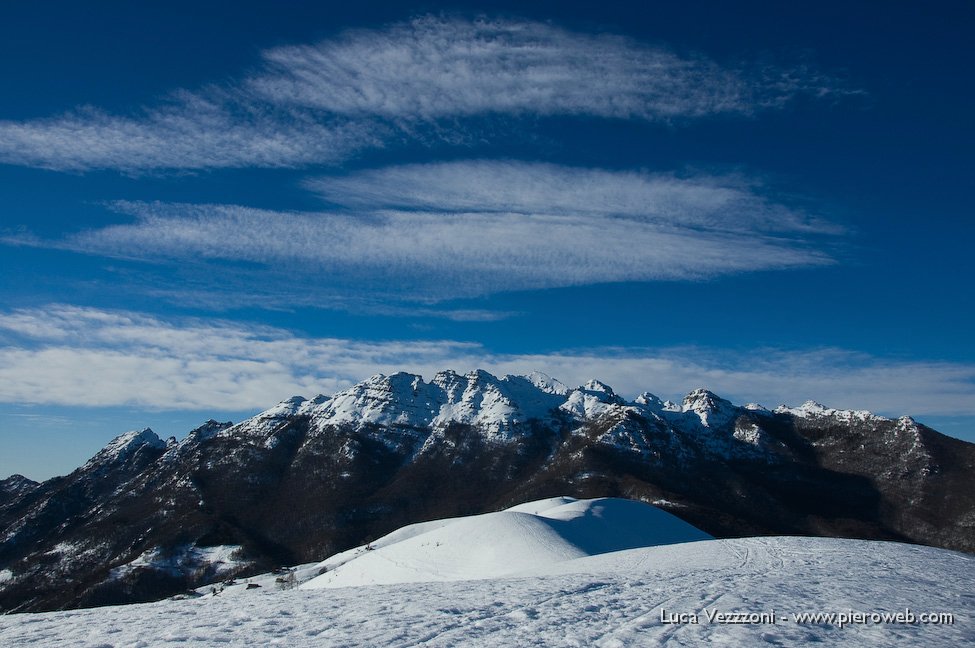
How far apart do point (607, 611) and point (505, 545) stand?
37.9m

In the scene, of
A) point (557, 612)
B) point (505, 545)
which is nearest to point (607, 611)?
point (557, 612)

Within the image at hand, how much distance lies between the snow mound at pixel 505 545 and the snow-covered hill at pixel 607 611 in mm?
21613

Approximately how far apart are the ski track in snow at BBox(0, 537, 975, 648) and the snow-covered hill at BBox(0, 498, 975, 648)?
56 millimetres

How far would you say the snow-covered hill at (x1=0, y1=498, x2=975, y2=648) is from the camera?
16.0m

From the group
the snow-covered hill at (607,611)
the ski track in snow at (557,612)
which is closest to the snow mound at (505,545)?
the snow-covered hill at (607,611)

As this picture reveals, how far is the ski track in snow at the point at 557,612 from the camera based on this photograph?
15.9m

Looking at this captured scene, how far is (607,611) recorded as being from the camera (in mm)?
18281

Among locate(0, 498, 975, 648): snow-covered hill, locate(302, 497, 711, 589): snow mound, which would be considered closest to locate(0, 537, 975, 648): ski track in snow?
locate(0, 498, 975, 648): snow-covered hill

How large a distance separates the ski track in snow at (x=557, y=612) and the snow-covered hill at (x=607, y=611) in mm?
56

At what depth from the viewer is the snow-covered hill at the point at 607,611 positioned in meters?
16.0

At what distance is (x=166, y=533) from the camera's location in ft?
625

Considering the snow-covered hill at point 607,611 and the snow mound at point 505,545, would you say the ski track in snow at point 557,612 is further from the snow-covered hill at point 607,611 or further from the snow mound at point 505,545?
Answer: the snow mound at point 505,545

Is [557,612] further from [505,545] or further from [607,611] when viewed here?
[505,545]

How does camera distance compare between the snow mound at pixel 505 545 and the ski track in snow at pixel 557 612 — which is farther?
the snow mound at pixel 505 545
